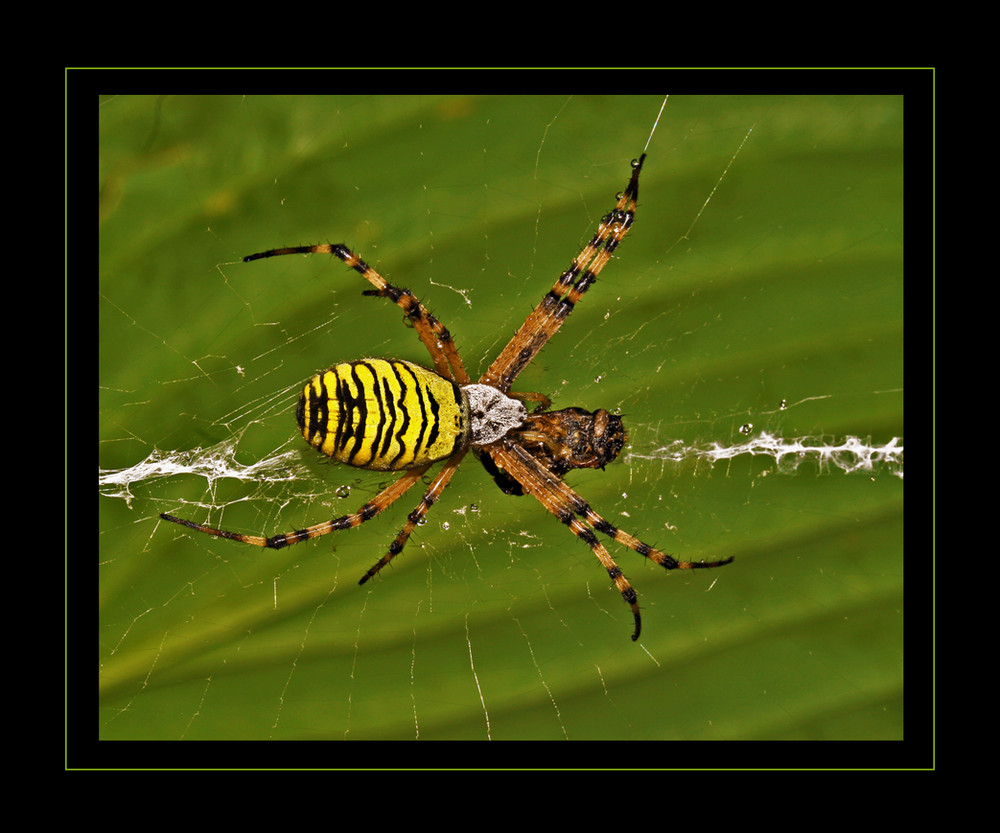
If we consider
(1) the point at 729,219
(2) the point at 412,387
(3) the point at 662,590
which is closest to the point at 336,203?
(2) the point at 412,387

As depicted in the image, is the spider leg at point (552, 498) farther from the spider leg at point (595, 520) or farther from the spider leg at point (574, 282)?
the spider leg at point (574, 282)

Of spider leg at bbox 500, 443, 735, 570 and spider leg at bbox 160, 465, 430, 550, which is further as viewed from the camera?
spider leg at bbox 500, 443, 735, 570

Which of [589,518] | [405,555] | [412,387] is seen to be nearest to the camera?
[412,387]

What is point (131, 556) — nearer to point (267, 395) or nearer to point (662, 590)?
point (267, 395)

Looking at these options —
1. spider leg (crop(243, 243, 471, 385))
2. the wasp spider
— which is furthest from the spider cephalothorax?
spider leg (crop(243, 243, 471, 385))

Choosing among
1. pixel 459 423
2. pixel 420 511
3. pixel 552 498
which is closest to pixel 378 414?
pixel 459 423

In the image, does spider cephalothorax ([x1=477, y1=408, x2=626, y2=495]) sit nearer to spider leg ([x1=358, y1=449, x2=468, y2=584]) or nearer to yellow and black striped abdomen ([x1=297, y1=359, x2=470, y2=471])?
spider leg ([x1=358, y1=449, x2=468, y2=584])

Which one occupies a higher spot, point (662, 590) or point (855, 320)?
point (855, 320)

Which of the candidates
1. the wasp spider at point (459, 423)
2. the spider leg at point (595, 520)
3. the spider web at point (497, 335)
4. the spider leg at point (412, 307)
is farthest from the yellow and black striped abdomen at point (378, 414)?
the spider leg at point (595, 520)

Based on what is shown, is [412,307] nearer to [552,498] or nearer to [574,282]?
[574,282]
